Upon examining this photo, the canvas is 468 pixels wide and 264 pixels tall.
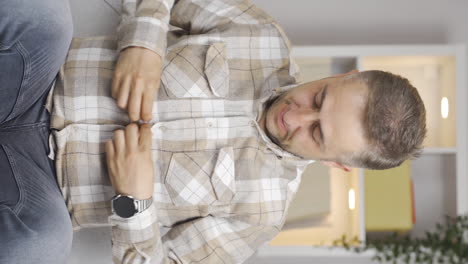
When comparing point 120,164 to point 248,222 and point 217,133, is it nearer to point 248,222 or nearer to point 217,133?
point 217,133

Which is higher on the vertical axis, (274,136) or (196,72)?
(196,72)

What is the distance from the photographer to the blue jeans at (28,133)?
0.89 m

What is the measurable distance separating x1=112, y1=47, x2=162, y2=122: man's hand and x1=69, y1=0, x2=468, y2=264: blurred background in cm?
119

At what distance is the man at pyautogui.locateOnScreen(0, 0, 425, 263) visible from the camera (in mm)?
1130

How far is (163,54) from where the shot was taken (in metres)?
1.20

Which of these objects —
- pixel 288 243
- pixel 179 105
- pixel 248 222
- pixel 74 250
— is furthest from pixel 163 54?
pixel 288 243

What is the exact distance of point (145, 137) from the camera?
112cm

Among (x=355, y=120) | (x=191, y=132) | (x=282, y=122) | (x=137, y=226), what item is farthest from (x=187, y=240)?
(x=355, y=120)

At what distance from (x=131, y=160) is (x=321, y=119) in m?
0.48

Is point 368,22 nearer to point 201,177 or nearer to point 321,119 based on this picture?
point 321,119

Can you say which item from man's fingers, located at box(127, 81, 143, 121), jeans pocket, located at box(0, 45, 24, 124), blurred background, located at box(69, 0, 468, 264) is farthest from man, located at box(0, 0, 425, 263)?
blurred background, located at box(69, 0, 468, 264)

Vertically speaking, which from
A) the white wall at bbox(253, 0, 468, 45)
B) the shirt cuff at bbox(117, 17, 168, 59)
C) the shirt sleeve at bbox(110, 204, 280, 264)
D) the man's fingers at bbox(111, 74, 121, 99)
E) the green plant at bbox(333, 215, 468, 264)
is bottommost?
the green plant at bbox(333, 215, 468, 264)

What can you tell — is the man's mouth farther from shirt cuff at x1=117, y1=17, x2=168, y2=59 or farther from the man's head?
shirt cuff at x1=117, y1=17, x2=168, y2=59

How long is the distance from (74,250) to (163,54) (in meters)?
0.79
